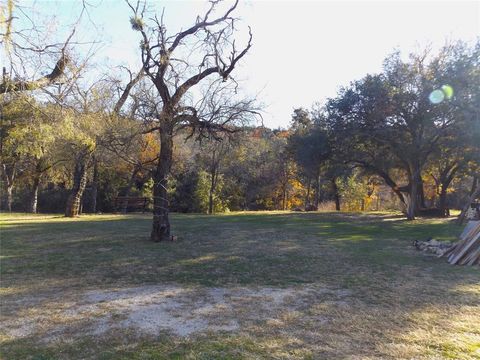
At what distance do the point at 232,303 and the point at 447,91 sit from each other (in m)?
16.4

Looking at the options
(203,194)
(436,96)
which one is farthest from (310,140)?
(203,194)

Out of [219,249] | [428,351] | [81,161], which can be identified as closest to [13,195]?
[81,161]

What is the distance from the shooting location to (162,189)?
11.3 metres

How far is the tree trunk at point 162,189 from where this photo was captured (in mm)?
11336

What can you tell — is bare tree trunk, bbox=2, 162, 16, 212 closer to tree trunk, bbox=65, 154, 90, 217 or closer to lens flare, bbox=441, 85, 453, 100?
tree trunk, bbox=65, 154, 90, 217

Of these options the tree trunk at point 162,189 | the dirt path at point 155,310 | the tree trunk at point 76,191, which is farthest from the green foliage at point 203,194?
the dirt path at point 155,310

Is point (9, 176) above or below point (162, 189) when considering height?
above

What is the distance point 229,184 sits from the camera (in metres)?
35.3

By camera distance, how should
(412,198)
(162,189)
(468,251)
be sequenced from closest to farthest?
(468,251)
(162,189)
(412,198)

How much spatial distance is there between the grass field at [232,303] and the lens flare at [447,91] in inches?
395

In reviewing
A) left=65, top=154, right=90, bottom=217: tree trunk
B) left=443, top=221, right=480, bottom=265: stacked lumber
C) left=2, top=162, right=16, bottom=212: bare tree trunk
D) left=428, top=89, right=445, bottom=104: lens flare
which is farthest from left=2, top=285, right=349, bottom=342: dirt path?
left=2, top=162, right=16, bottom=212: bare tree trunk

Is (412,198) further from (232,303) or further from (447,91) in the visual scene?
(232,303)

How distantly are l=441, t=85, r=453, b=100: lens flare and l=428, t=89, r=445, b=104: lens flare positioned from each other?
13cm

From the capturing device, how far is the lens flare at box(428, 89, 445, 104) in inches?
717
